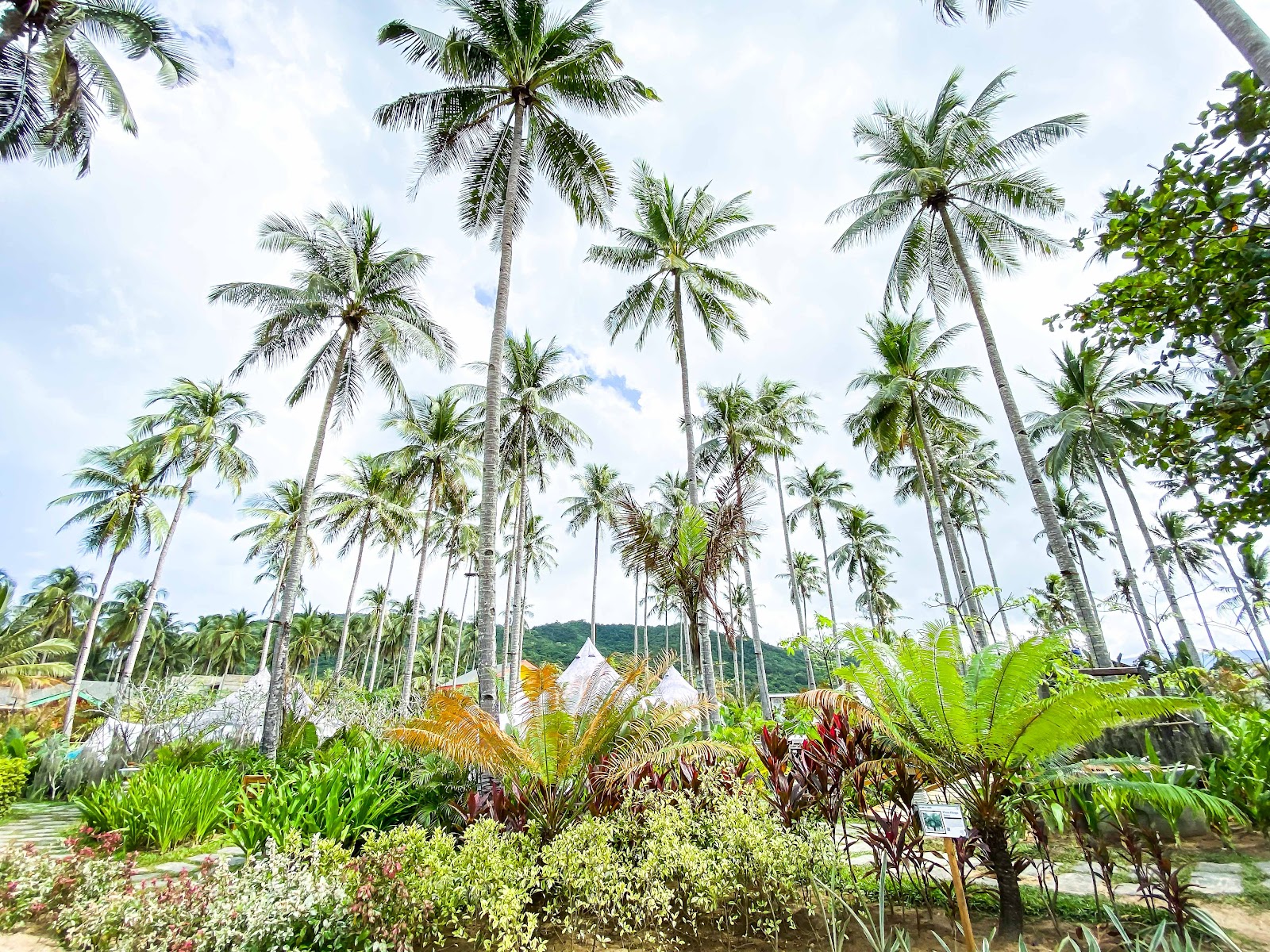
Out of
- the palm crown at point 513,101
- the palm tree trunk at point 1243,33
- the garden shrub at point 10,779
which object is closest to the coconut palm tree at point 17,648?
the garden shrub at point 10,779

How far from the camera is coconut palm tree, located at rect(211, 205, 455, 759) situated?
13.2 m

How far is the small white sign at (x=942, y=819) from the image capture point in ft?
9.37

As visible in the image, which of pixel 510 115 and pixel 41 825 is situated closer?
pixel 41 825

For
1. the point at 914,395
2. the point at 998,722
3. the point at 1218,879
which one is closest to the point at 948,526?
the point at 914,395

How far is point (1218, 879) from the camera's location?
4016 mm

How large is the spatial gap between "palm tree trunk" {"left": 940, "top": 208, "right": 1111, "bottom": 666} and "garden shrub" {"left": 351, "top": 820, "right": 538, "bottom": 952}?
385 inches

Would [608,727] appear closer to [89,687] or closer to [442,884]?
[442,884]

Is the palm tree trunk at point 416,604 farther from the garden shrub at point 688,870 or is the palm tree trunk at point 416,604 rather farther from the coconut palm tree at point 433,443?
the garden shrub at point 688,870

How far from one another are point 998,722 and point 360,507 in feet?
80.5

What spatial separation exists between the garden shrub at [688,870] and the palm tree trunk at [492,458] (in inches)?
121

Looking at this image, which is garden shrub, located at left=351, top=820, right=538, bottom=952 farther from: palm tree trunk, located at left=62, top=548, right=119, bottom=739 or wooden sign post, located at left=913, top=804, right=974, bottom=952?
palm tree trunk, located at left=62, top=548, right=119, bottom=739

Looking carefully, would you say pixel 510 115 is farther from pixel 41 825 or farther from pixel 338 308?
pixel 41 825

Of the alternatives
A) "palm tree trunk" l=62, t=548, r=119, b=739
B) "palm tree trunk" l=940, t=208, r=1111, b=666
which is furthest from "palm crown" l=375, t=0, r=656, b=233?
"palm tree trunk" l=62, t=548, r=119, b=739

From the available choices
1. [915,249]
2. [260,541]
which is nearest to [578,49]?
[915,249]
